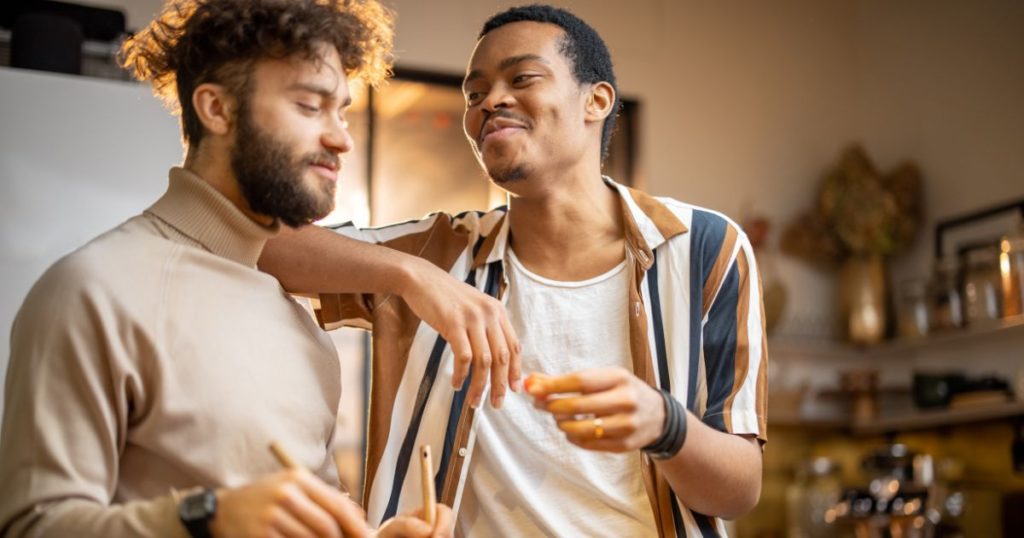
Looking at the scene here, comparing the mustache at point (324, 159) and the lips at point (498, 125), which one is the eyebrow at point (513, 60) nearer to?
the lips at point (498, 125)

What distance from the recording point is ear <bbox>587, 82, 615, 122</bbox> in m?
2.00

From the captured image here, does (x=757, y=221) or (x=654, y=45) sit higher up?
(x=654, y=45)

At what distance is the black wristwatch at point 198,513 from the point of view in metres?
1.05

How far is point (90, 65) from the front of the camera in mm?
2445

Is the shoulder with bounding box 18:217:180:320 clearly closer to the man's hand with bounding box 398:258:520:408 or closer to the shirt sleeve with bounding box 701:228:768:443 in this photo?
the man's hand with bounding box 398:258:520:408

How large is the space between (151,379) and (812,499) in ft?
11.5

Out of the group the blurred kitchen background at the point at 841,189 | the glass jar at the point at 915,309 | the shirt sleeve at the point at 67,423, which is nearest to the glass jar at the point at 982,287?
the blurred kitchen background at the point at 841,189

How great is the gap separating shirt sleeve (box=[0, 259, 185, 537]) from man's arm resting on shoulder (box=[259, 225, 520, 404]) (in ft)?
1.40

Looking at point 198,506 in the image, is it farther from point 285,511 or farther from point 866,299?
point 866,299

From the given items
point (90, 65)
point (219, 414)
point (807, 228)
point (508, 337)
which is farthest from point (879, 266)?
point (219, 414)

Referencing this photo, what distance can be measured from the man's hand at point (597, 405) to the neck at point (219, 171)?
→ 372 millimetres

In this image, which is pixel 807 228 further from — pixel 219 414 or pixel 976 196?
pixel 219 414

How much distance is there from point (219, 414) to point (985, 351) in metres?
3.55

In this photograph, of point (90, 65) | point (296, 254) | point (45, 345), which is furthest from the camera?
point (90, 65)
